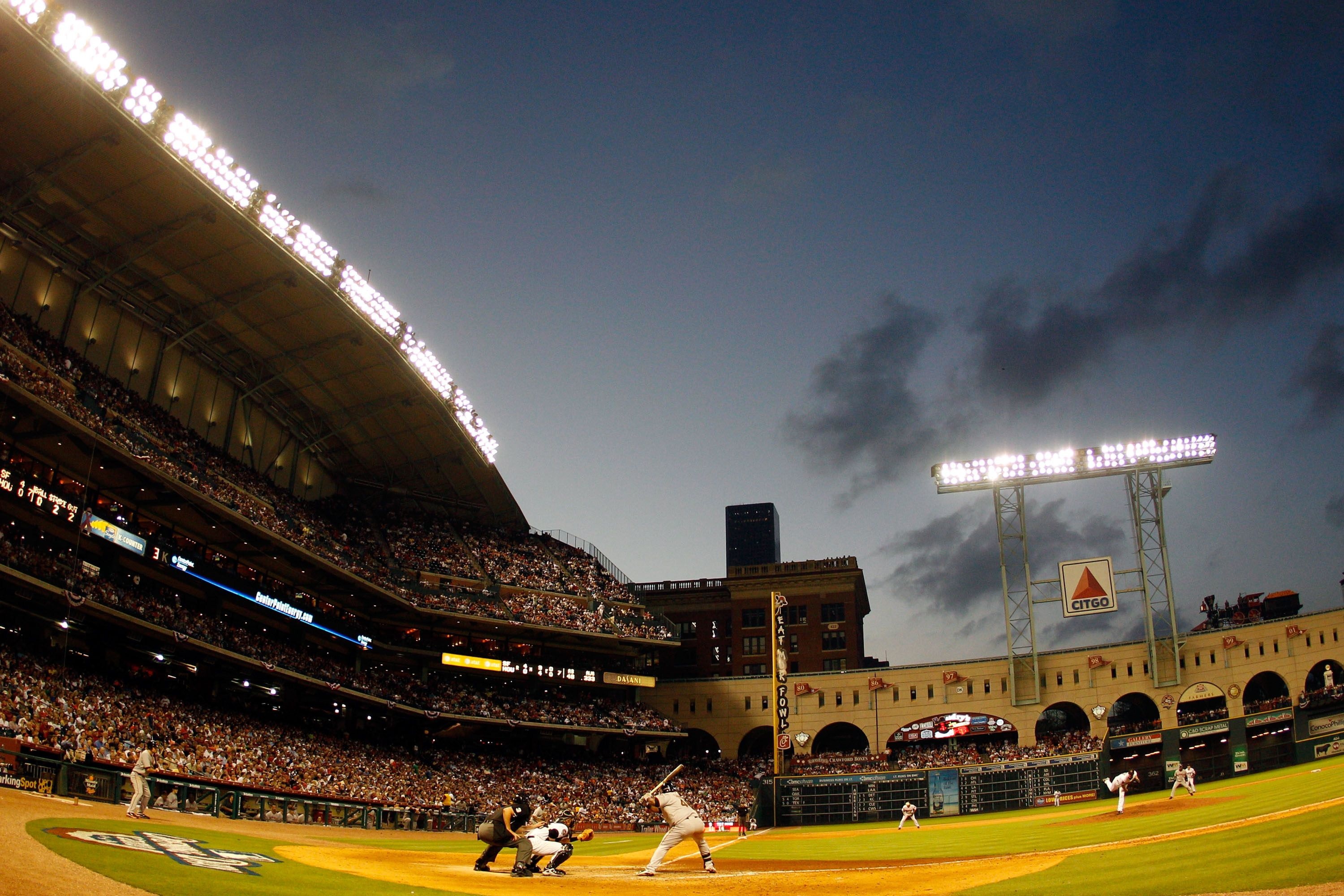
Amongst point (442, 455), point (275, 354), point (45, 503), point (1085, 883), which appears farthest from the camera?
point (442, 455)

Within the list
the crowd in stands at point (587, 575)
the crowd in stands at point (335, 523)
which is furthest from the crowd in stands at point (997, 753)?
the crowd in stands at point (587, 575)

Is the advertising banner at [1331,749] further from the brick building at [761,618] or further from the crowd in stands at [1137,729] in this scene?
the brick building at [761,618]

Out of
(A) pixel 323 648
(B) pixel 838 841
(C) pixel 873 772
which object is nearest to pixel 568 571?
(A) pixel 323 648

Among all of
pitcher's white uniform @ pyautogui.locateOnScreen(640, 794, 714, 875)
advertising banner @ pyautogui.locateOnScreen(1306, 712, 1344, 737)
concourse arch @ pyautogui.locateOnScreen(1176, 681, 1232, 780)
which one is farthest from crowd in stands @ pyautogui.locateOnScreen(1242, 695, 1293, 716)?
pitcher's white uniform @ pyautogui.locateOnScreen(640, 794, 714, 875)

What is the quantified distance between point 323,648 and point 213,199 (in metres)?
30.7

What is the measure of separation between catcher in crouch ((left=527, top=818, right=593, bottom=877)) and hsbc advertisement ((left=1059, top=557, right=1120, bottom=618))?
52746mm

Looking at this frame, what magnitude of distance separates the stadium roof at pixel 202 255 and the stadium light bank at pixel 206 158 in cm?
7

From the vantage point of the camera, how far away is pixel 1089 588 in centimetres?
6297

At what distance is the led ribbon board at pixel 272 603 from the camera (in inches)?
1860

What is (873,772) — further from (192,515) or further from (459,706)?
(192,515)

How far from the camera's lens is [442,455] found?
68.9 meters

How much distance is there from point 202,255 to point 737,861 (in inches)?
1549

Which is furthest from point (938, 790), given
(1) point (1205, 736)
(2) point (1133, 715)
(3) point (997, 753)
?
(2) point (1133, 715)

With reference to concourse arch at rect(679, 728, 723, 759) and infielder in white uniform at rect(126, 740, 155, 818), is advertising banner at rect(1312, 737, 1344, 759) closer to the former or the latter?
concourse arch at rect(679, 728, 723, 759)
